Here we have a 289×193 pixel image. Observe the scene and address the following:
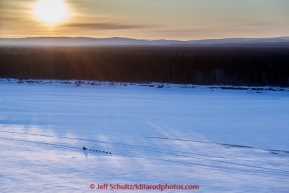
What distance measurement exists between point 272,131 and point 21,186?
27.2ft

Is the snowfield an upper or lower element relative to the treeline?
lower

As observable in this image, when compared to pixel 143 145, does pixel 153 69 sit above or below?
above

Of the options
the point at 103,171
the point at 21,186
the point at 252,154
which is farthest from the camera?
the point at 252,154

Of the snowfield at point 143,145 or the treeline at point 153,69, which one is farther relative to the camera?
the treeline at point 153,69

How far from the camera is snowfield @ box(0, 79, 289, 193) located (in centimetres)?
757

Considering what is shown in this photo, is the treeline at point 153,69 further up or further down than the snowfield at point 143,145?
further up

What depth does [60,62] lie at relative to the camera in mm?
38281

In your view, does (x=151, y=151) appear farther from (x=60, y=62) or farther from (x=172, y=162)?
(x=60, y=62)

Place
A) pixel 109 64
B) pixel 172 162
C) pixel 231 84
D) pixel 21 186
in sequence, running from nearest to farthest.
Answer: pixel 21 186, pixel 172 162, pixel 231 84, pixel 109 64

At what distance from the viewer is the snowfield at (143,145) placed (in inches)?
298

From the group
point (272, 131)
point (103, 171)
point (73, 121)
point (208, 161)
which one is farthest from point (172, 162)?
point (73, 121)

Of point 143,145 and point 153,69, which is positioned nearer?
point 143,145

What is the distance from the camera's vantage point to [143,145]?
10.5 metres

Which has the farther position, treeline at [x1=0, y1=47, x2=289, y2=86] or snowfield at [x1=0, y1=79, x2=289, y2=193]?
treeline at [x1=0, y1=47, x2=289, y2=86]
